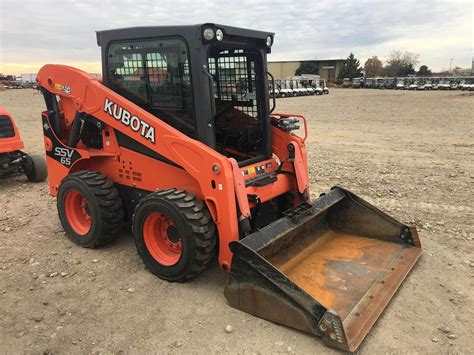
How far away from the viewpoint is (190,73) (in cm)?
389

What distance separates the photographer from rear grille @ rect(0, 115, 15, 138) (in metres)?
7.18

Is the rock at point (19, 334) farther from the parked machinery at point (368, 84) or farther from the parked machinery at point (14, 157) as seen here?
the parked machinery at point (368, 84)

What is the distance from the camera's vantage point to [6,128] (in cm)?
723

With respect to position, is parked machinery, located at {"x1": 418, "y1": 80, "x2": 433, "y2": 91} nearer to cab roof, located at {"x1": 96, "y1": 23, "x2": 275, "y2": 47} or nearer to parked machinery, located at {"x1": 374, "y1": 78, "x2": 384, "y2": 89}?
parked machinery, located at {"x1": 374, "y1": 78, "x2": 384, "y2": 89}

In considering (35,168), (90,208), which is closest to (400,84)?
(35,168)

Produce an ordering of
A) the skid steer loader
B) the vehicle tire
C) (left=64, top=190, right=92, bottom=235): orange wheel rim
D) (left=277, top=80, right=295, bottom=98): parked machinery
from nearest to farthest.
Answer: the skid steer loader < (left=64, top=190, right=92, bottom=235): orange wheel rim < the vehicle tire < (left=277, top=80, right=295, bottom=98): parked machinery

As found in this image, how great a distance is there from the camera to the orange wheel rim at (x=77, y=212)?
489cm

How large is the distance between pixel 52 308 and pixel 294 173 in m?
2.78

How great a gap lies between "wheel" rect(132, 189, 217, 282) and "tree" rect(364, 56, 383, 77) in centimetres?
9979

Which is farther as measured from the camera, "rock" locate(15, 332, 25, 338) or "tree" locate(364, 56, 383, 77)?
"tree" locate(364, 56, 383, 77)

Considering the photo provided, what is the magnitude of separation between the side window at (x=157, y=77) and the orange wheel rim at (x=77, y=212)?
1387 millimetres

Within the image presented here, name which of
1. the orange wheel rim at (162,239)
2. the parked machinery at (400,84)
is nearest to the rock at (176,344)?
the orange wheel rim at (162,239)

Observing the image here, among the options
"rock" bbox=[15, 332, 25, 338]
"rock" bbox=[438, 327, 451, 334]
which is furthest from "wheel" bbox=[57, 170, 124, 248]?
"rock" bbox=[438, 327, 451, 334]

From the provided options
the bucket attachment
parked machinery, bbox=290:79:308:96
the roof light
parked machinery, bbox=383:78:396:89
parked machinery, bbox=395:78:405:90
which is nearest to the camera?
the bucket attachment
